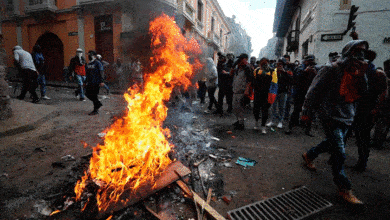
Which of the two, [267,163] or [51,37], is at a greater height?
[51,37]

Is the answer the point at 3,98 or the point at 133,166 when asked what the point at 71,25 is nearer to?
the point at 3,98

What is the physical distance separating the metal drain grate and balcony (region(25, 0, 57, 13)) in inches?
748

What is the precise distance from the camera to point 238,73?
5652 millimetres

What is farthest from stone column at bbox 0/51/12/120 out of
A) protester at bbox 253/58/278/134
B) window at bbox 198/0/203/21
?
window at bbox 198/0/203/21

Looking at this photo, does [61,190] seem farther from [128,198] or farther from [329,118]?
[329,118]

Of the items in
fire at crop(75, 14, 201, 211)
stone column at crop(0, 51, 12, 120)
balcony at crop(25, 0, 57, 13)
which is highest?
balcony at crop(25, 0, 57, 13)

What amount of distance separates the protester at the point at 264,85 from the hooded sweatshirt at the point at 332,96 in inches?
95.0

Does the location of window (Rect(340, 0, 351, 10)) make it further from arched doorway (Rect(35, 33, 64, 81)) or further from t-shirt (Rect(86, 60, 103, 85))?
arched doorway (Rect(35, 33, 64, 81))

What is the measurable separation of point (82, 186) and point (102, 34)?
14.1m

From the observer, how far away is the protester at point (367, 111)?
3.42 m

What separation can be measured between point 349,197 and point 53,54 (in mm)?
20396

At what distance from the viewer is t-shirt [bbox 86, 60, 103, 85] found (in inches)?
244

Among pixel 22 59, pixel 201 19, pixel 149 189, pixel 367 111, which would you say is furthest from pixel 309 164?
pixel 201 19

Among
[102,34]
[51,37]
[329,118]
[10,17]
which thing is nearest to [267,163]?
[329,118]
